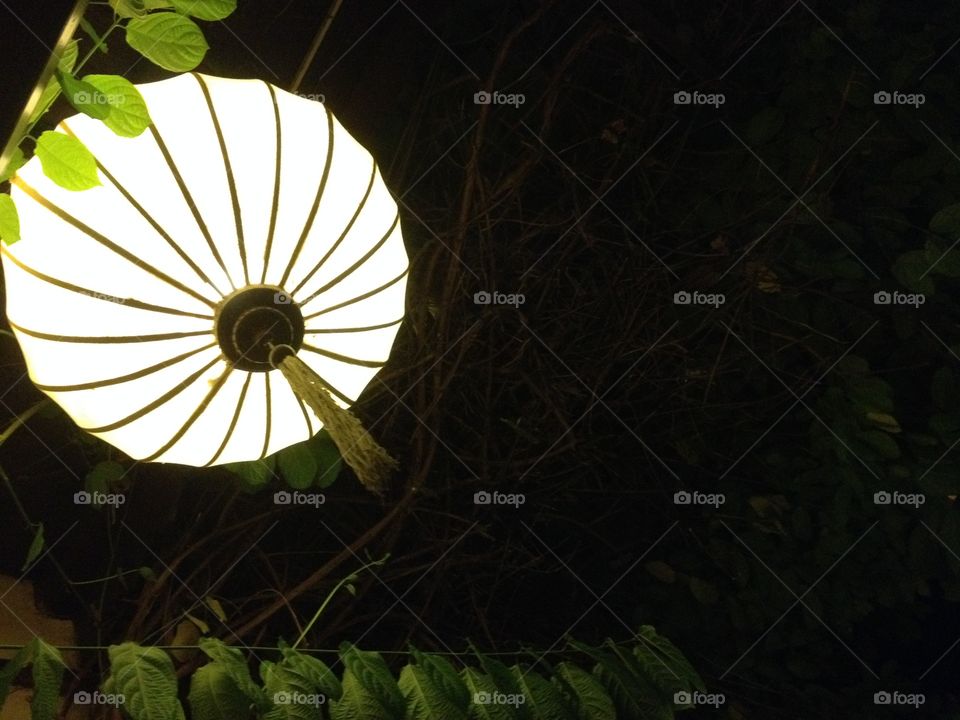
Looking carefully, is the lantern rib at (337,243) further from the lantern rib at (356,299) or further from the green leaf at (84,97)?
the green leaf at (84,97)

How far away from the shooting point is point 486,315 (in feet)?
9.71

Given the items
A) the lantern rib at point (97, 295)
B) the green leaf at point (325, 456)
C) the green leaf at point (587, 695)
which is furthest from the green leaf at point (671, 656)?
the lantern rib at point (97, 295)

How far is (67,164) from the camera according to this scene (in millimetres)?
1606

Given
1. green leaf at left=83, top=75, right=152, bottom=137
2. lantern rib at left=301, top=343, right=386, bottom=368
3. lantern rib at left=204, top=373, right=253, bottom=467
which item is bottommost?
lantern rib at left=204, top=373, right=253, bottom=467

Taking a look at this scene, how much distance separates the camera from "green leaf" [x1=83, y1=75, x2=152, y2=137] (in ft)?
5.32

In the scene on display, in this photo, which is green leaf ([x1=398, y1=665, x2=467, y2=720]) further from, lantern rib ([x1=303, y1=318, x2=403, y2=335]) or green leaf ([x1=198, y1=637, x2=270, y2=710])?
lantern rib ([x1=303, y1=318, x2=403, y2=335])

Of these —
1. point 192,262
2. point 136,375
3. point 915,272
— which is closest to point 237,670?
point 136,375

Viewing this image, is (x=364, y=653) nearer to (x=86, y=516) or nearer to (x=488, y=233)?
(x=86, y=516)

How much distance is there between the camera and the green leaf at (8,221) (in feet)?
5.53

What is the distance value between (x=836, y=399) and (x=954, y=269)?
62 cm

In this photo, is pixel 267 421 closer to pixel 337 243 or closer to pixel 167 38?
pixel 337 243

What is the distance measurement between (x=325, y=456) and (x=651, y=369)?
134 cm

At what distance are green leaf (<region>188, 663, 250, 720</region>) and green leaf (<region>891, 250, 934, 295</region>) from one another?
261cm

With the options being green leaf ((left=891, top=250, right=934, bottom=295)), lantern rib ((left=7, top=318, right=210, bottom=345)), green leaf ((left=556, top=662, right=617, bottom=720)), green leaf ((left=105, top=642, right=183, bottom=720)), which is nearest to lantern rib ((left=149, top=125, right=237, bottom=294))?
lantern rib ((left=7, top=318, right=210, bottom=345))
